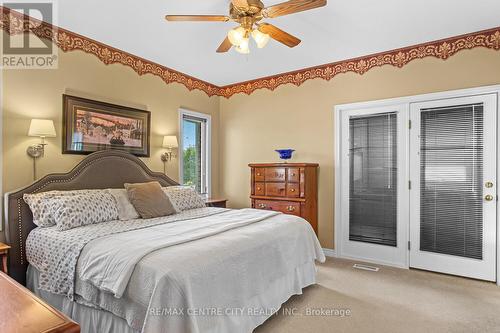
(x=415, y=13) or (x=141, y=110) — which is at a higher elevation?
(x=415, y=13)

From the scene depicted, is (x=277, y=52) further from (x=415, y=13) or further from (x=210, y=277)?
(x=210, y=277)

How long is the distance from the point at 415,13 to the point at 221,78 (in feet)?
9.40

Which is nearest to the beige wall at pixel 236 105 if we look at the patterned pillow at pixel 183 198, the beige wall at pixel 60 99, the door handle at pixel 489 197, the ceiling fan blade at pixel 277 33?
the beige wall at pixel 60 99

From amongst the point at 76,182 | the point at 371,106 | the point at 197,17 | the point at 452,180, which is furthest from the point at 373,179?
the point at 76,182

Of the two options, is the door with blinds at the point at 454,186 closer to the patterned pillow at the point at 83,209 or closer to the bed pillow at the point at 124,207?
the bed pillow at the point at 124,207

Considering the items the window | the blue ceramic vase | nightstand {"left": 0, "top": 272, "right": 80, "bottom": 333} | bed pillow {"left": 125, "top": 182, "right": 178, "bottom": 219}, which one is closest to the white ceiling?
the window

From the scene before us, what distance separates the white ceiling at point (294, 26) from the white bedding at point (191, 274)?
2.04 m

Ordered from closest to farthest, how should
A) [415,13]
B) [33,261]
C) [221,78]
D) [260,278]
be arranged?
[260,278] < [33,261] < [415,13] < [221,78]

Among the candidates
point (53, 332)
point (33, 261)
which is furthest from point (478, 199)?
point (33, 261)

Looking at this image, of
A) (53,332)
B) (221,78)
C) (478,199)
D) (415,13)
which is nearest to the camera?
(53,332)

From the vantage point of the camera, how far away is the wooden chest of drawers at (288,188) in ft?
12.9

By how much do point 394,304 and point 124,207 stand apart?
277 cm

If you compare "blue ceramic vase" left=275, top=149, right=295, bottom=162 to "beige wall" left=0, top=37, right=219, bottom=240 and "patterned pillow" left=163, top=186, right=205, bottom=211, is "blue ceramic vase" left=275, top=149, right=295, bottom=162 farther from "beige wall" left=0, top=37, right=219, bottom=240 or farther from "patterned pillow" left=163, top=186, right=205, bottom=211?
"beige wall" left=0, top=37, right=219, bottom=240

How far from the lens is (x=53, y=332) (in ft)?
2.67
